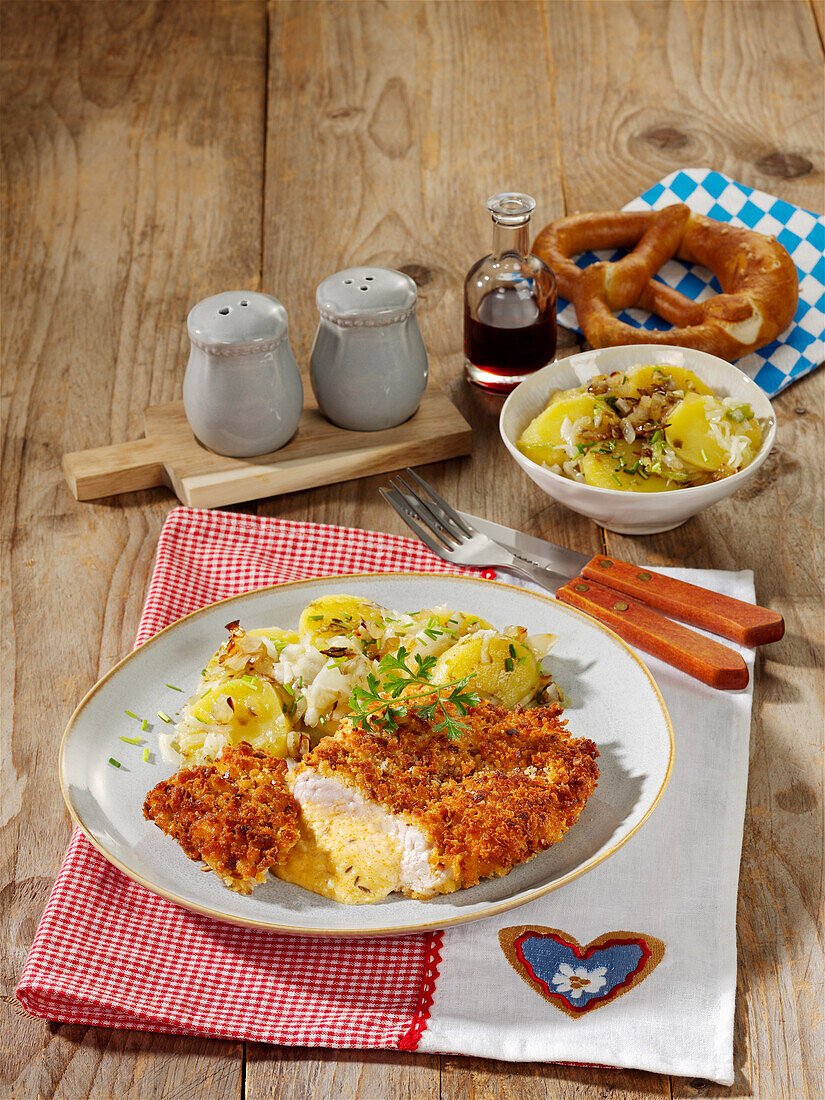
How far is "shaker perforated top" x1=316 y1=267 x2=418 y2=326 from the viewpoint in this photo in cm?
188

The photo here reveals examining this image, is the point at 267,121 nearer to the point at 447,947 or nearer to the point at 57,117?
the point at 57,117

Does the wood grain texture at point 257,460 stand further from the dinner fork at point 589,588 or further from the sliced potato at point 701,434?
the sliced potato at point 701,434

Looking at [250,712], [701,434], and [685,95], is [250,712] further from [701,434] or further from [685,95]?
[685,95]

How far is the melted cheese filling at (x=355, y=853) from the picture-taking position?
45.5 inches

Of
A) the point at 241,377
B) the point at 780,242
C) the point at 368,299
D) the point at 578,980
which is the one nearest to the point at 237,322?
the point at 241,377

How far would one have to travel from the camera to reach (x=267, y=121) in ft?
10.2

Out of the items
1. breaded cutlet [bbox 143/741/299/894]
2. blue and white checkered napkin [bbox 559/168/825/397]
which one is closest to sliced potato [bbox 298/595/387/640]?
breaded cutlet [bbox 143/741/299/894]

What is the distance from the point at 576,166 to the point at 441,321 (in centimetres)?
76

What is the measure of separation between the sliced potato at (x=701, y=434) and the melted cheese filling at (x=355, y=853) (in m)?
0.83

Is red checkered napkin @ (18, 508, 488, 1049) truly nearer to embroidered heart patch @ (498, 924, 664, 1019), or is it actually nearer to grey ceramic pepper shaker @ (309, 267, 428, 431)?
embroidered heart patch @ (498, 924, 664, 1019)

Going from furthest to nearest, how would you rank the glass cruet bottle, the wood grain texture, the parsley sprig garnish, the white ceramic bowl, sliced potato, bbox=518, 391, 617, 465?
1. the glass cruet bottle
2. the wood grain texture
3. sliced potato, bbox=518, 391, 617, 465
4. the white ceramic bowl
5. the parsley sprig garnish

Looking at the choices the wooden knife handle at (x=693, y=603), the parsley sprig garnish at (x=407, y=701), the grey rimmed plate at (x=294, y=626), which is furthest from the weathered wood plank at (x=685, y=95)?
the parsley sprig garnish at (x=407, y=701)

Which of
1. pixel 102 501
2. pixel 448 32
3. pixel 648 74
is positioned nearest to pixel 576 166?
pixel 648 74

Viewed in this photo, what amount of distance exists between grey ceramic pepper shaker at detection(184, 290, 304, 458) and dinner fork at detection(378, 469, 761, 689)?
0.23m
